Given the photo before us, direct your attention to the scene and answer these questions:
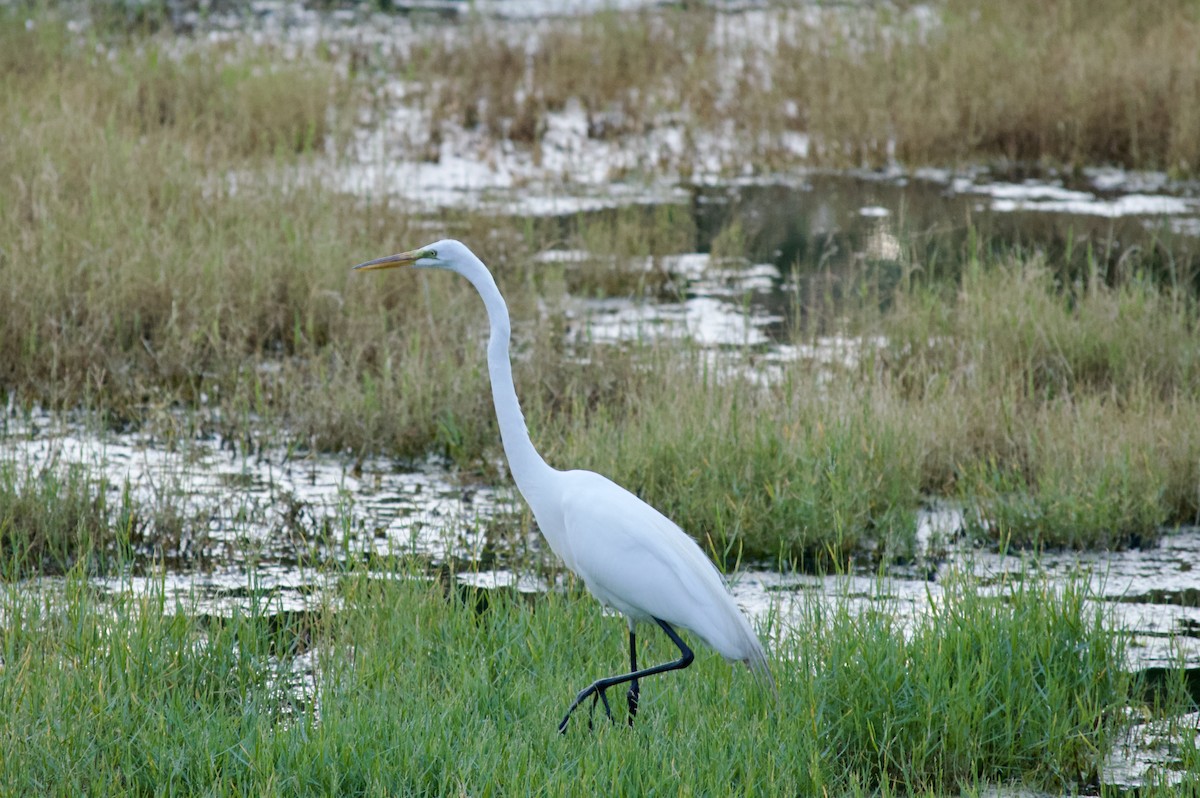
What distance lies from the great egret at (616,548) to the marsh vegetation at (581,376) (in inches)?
6.6

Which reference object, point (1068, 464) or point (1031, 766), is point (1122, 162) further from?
point (1031, 766)

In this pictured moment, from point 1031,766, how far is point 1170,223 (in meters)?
6.98

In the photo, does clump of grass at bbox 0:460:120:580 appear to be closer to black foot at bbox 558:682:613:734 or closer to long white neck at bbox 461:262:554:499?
long white neck at bbox 461:262:554:499

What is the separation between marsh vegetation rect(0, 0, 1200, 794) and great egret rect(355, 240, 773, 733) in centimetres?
17

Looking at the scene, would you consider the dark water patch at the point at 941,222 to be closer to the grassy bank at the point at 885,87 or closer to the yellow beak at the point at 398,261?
the grassy bank at the point at 885,87

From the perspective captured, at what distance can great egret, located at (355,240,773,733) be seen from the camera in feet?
10.7

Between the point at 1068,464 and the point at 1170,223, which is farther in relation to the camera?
the point at 1170,223

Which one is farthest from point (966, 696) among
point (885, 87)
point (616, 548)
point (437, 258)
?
point (885, 87)

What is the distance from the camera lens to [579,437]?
17.6ft

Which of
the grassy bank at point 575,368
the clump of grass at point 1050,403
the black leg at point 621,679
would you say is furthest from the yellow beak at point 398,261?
the clump of grass at point 1050,403

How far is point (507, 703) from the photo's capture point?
331cm

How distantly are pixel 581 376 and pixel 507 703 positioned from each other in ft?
9.79

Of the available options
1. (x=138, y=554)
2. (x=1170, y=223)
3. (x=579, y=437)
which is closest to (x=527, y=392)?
(x=579, y=437)

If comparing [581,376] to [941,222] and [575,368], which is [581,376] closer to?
[575,368]
